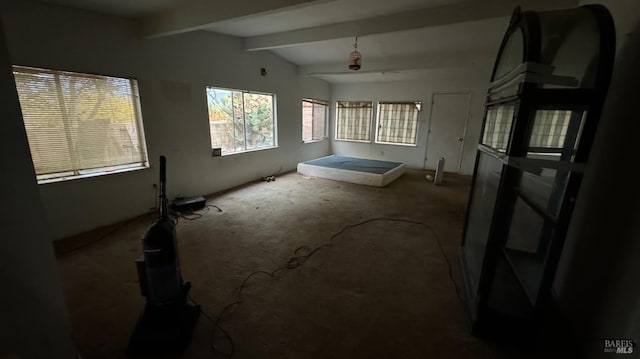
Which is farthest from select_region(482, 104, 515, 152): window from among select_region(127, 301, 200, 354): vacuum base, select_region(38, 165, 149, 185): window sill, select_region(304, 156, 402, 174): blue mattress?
select_region(38, 165, 149, 185): window sill

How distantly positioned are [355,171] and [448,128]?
10.0ft

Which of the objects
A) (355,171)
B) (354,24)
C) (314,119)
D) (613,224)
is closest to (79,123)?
(354,24)

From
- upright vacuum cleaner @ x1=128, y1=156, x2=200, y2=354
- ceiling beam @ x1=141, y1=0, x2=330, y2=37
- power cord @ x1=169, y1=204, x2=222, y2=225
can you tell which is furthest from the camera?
power cord @ x1=169, y1=204, x2=222, y2=225

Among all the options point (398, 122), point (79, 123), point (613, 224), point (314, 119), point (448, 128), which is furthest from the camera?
point (314, 119)

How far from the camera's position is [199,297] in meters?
2.01

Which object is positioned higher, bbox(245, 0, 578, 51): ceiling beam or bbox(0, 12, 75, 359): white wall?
bbox(245, 0, 578, 51): ceiling beam

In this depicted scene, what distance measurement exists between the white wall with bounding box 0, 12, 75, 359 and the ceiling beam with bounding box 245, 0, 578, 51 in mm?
3536

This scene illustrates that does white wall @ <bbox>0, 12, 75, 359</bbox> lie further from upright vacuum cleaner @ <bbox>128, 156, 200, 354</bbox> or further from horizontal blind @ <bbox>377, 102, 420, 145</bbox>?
horizontal blind @ <bbox>377, 102, 420, 145</bbox>

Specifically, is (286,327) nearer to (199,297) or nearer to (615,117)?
(199,297)

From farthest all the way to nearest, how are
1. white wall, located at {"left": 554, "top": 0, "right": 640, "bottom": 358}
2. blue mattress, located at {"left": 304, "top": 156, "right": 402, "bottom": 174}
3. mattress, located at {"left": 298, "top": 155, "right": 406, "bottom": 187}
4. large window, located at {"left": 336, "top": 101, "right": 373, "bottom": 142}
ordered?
large window, located at {"left": 336, "top": 101, "right": 373, "bottom": 142}
blue mattress, located at {"left": 304, "top": 156, "right": 402, "bottom": 174}
mattress, located at {"left": 298, "top": 155, "right": 406, "bottom": 187}
white wall, located at {"left": 554, "top": 0, "right": 640, "bottom": 358}

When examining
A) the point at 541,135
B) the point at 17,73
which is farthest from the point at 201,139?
the point at 541,135

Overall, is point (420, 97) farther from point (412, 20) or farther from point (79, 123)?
point (79, 123)

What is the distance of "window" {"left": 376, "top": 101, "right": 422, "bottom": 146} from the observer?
7066 millimetres

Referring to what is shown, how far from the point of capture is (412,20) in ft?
10.6
